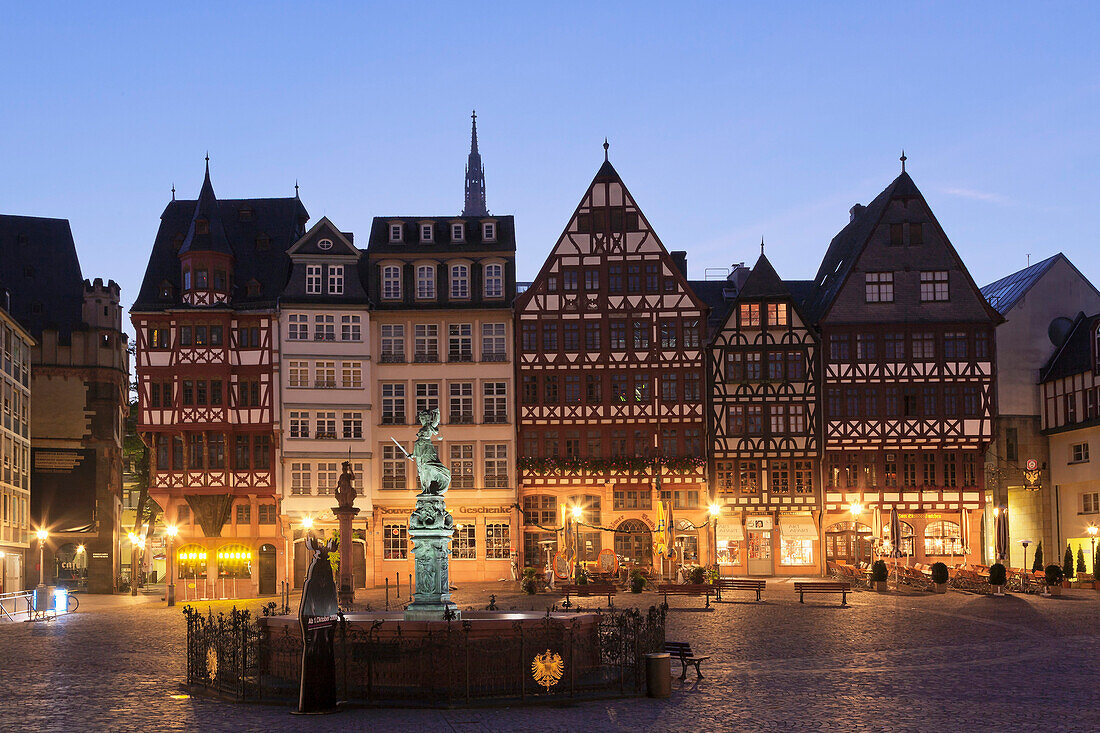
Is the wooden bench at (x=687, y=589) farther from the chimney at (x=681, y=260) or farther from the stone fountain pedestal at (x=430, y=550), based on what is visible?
the chimney at (x=681, y=260)

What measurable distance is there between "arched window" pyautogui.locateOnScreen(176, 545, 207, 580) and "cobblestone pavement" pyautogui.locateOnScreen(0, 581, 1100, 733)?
57.7 ft

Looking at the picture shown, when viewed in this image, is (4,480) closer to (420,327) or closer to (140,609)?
(140,609)

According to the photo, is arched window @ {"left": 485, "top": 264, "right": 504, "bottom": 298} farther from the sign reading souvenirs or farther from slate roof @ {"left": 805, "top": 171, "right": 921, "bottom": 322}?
the sign reading souvenirs

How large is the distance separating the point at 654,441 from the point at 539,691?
36.6 metres

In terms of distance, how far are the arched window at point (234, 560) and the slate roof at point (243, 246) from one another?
1014 cm

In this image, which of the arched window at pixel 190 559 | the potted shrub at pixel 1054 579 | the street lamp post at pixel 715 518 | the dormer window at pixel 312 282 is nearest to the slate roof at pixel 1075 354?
the potted shrub at pixel 1054 579

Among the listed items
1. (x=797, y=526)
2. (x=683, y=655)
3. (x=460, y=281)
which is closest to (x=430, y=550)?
(x=683, y=655)

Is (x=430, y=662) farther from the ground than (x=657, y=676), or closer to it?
farther from the ground

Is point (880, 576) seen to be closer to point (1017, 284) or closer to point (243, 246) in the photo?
point (1017, 284)

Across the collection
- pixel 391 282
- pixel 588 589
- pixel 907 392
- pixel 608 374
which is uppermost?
pixel 391 282

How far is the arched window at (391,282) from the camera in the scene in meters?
57.8

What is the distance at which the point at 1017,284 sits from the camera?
2419 inches

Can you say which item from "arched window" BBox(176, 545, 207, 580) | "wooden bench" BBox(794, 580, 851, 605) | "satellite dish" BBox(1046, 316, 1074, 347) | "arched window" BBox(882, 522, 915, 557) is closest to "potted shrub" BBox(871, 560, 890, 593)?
"wooden bench" BBox(794, 580, 851, 605)

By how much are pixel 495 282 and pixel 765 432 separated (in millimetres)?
13262
